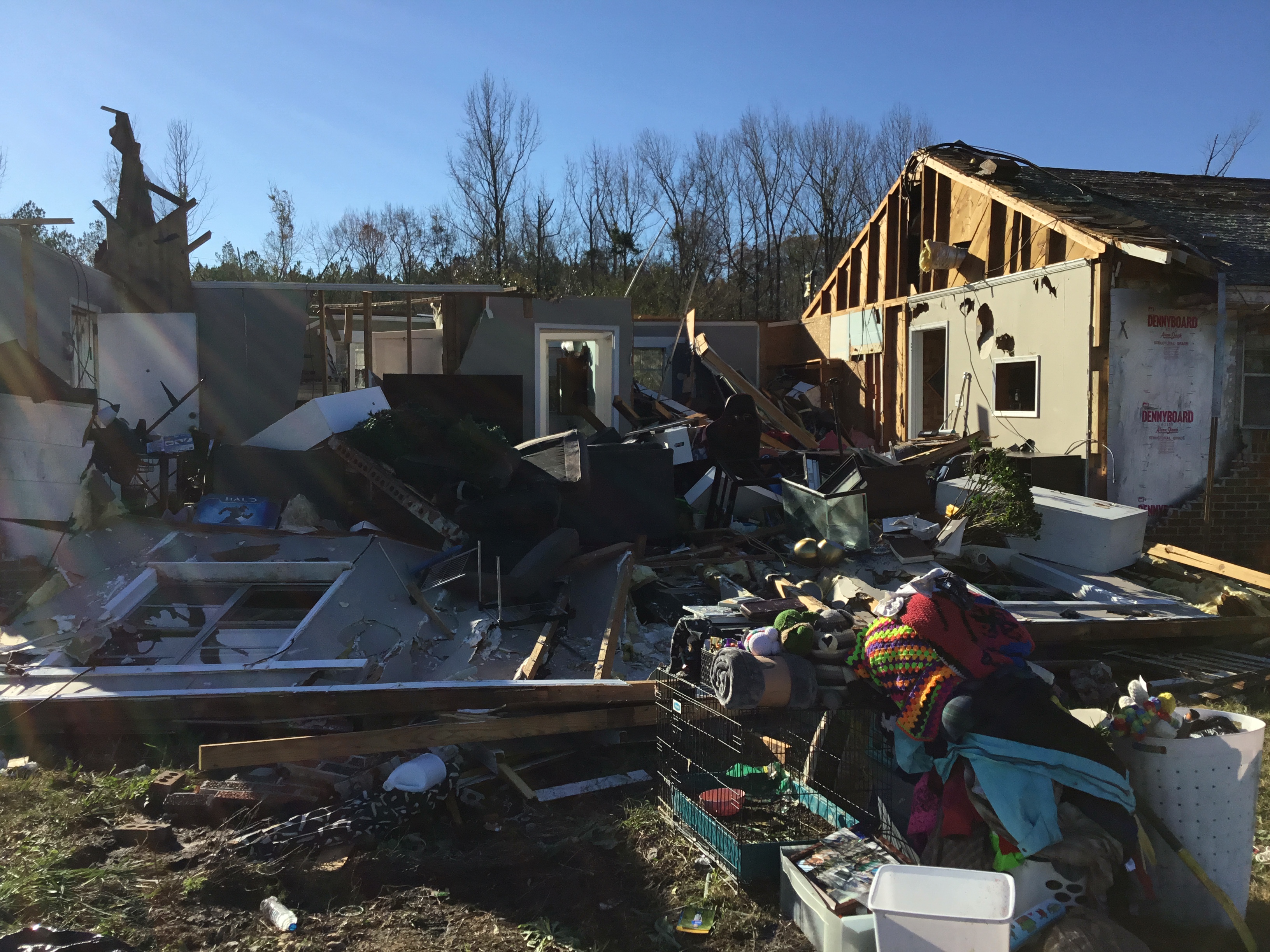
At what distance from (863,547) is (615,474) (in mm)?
2321

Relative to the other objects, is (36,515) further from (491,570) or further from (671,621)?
(671,621)

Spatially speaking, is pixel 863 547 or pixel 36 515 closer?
pixel 36 515

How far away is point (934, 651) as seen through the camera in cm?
310

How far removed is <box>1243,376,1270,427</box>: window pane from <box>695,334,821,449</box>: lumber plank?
4.87 metres

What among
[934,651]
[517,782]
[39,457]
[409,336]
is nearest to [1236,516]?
[934,651]

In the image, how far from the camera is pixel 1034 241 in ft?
34.0

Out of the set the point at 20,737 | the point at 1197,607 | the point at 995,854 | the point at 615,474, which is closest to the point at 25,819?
the point at 20,737

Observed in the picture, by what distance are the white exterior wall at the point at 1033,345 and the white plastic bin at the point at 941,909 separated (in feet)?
26.1

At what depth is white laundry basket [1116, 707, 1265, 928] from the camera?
9.62ft

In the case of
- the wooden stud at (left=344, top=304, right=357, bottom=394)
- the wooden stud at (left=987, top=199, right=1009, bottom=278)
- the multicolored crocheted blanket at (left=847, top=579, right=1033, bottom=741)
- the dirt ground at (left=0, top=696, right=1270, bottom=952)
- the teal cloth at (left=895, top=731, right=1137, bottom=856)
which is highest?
the wooden stud at (left=987, top=199, right=1009, bottom=278)

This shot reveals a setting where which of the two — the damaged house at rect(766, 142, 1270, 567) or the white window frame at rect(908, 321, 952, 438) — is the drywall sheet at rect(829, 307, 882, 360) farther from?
the damaged house at rect(766, 142, 1270, 567)

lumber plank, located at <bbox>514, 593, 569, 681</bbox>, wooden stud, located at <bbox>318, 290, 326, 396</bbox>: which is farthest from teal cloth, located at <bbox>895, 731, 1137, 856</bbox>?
wooden stud, located at <bbox>318, 290, 326, 396</bbox>

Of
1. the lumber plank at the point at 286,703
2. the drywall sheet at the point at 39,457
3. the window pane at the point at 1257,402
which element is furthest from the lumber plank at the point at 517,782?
the window pane at the point at 1257,402

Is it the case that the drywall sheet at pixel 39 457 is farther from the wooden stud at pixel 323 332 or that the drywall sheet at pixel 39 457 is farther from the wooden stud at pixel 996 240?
the wooden stud at pixel 996 240
